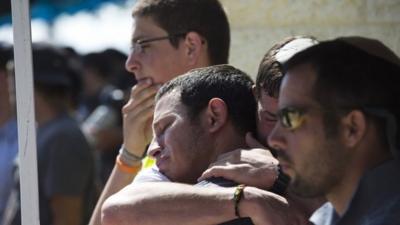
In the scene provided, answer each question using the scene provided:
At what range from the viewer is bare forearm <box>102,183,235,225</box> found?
7.93ft

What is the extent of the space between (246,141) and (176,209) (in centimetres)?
31

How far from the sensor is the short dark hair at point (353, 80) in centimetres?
214

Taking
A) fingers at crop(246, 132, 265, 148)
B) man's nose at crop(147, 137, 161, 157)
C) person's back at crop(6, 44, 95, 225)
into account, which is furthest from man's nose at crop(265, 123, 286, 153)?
person's back at crop(6, 44, 95, 225)

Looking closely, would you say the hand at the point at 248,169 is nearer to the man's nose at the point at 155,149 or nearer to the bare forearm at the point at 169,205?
the bare forearm at the point at 169,205

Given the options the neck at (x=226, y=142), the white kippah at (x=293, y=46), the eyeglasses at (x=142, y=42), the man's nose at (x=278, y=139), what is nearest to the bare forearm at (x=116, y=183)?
the eyeglasses at (x=142, y=42)

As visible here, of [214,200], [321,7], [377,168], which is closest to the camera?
[377,168]

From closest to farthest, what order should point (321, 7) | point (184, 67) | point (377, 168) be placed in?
point (377, 168) < point (184, 67) < point (321, 7)

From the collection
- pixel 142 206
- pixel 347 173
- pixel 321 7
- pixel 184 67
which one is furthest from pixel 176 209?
pixel 321 7

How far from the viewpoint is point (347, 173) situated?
7.07 ft

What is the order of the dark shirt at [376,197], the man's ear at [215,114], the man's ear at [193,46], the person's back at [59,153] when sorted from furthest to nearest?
the person's back at [59,153], the man's ear at [193,46], the man's ear at [215,114], the dark shirt at [376,197]

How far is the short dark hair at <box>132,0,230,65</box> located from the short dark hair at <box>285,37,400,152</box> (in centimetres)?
118

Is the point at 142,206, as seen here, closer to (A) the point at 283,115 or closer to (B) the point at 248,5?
(A) the point at 283,115

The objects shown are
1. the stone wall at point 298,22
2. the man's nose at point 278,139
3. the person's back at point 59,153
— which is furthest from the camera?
the person's back at point 59,153

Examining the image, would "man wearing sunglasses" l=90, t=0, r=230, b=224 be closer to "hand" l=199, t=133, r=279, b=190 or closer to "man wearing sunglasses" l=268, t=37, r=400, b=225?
"hand" l=199, t=133, r=279, b=190
